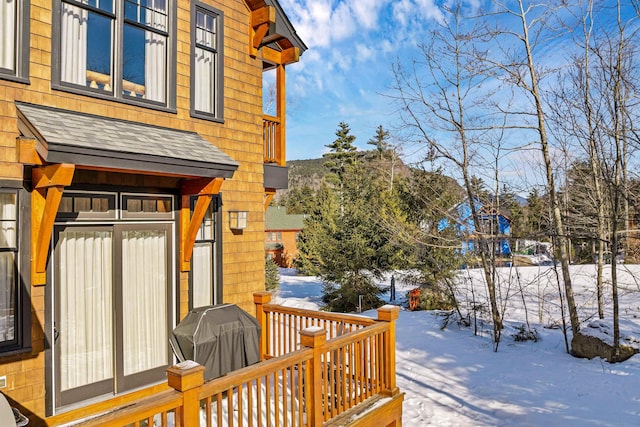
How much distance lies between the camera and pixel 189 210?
5578 millimetres

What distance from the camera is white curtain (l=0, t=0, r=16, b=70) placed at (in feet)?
13.6

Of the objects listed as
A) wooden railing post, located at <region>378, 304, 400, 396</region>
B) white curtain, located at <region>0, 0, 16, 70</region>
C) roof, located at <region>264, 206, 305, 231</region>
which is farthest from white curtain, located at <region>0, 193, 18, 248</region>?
roof, located at <region>264, 206, 305, 231</region>

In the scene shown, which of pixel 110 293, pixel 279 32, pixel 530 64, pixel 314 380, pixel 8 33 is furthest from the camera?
pixel 530 64

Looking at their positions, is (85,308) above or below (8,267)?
below

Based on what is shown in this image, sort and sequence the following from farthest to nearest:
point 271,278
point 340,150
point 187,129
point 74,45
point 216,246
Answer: point 340,150 < point 271,278 < point 216,246 < point 187,129 < point 74,45

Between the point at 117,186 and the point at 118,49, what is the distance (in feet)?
5.27

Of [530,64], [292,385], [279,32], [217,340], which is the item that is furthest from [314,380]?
[530,64]

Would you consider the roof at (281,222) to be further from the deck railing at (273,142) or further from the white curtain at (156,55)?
the white curtain at (156,55)

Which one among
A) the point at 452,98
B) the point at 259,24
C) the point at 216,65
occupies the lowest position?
the point at 216,65

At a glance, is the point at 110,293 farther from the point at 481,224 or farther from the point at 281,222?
the point at 281,222

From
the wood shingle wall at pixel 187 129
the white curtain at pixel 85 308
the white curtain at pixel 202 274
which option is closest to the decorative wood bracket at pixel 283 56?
the wood shingle wall at pixel 187 129

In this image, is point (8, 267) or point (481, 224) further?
point (481, 224)

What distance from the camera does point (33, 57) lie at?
4316 mm

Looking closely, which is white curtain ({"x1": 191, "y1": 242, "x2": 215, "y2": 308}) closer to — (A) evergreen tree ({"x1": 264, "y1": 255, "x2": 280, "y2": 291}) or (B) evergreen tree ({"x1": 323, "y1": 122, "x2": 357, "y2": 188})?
(A) evergreen tree ({"x1": 264, "y1": 255, "x2": 280, "y2": 291})
